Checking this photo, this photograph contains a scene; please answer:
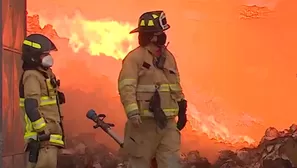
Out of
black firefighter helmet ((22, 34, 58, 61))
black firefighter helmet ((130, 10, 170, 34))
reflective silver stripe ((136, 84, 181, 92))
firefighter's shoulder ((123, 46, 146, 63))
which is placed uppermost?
black firefighter helmet ((130, 10, 170, 34))

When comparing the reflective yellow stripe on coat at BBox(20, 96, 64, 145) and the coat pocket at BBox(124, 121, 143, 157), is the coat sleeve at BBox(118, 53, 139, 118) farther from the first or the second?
the reflective yellow stripe on coat at BBox(20, 96, 64, 145)

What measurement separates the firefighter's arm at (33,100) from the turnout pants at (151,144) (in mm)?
1063

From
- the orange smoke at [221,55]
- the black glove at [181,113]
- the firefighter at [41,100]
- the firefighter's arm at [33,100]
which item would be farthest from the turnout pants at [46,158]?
the orange smoke at [221,55]

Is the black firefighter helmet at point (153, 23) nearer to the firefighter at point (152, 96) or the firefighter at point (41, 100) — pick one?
the firefighter at point (152, 96)

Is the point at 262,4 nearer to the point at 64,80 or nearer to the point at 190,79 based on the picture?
the point at 190,79

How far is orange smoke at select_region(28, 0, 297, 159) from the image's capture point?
1079cm

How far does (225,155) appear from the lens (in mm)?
10805

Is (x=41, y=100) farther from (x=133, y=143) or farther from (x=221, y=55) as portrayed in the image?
(x=221, y=55)

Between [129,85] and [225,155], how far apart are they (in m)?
2.53

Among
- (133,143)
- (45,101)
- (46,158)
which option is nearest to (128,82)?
(133,143)

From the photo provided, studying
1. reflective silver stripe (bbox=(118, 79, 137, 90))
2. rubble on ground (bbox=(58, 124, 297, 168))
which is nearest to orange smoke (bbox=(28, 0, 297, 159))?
rubble on ground (bbox=(58, 124, 297, 168))

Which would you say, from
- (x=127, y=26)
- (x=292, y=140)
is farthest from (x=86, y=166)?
(x=292, y=140)

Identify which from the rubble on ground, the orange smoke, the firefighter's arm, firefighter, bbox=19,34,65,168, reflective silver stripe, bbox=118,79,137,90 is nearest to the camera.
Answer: the firefighter's arm

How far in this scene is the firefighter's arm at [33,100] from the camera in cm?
805
